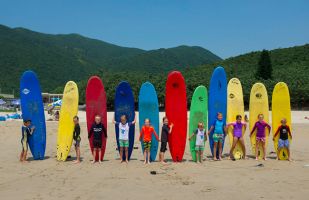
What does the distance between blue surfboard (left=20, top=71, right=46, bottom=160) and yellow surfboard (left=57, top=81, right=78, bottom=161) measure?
472 mm

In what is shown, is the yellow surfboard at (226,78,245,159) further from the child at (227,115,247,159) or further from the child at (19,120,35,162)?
the child at (19,120,35,162)

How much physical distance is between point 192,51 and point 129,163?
185 metres

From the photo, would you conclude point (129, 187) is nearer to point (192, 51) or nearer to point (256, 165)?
point (256, 165)

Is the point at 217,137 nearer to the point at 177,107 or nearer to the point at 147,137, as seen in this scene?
the point at 177,107

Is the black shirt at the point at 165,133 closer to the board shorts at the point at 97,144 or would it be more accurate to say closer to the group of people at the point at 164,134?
the group of people at the point at 164,134

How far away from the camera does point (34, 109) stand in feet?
32.1

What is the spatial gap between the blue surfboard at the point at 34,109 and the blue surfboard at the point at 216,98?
4121 mm

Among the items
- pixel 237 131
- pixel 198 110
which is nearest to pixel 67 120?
pixel 198 110

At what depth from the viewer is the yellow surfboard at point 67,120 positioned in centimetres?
964

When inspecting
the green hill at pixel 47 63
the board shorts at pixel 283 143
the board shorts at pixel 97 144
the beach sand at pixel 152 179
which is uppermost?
the green hill at pixel 47 63

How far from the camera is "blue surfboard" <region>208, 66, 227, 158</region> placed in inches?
386

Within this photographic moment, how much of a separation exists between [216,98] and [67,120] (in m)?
3.69

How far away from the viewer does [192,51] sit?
19138 centimetres

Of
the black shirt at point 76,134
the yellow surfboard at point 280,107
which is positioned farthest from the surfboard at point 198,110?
the black shirt at point 76,134
